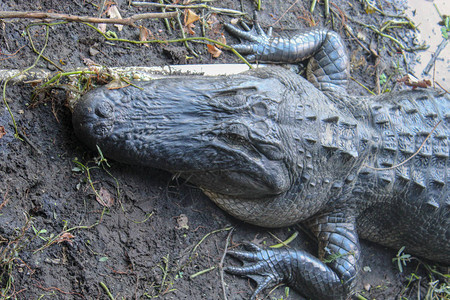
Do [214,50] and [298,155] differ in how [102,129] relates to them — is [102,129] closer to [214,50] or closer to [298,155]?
[298,155]

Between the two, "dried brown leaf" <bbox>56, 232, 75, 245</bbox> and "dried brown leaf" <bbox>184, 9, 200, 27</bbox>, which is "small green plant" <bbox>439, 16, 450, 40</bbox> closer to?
"dried brown leaf" <bbox>184, 9, 200, 27</bbox>

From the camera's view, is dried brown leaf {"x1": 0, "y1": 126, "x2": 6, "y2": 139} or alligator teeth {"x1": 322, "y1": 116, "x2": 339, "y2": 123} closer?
dried brown leaf {"x1": 0, "y1": 126, "x2": 6, "y2": 139}

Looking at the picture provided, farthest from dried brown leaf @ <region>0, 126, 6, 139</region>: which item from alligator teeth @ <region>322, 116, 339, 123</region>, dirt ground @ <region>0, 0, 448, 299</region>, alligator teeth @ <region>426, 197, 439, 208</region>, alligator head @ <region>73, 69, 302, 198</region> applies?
alligator teeth @ <region>426, 197, 439, 208</region>

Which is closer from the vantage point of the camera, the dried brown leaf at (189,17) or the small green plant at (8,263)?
the small green plant at (8,263)

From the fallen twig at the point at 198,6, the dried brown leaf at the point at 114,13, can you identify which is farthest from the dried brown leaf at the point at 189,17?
the dried brown leaf at the point at 114,13

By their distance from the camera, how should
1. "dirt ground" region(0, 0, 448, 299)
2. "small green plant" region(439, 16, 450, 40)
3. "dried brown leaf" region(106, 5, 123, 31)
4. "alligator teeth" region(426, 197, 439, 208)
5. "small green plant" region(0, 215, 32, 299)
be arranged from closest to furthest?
"small green plant" region(0, 215, 32, 299), "dirt ground" region(0, 0, 448, 299), "alligator teeth" region(426, 197, 439, 208), "dried brown leaf" region(106, 5, 123, 31), "small green plant" region(439, 16, 450, 40)

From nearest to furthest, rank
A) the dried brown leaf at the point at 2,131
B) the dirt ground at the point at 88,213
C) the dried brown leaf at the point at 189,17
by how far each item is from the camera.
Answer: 1. the dirt ground at the point at 88,213
2. the dried brown leaf at the point at 2,131
3. the dried brown leaf at the point at 189,17

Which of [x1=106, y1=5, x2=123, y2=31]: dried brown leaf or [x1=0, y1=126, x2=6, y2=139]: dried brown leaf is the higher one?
[x1=106, y1=5, x2=123, y2=31]: dried brown leaf

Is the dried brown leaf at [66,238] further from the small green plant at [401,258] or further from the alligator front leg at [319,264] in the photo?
the small green plant at [401,258]
